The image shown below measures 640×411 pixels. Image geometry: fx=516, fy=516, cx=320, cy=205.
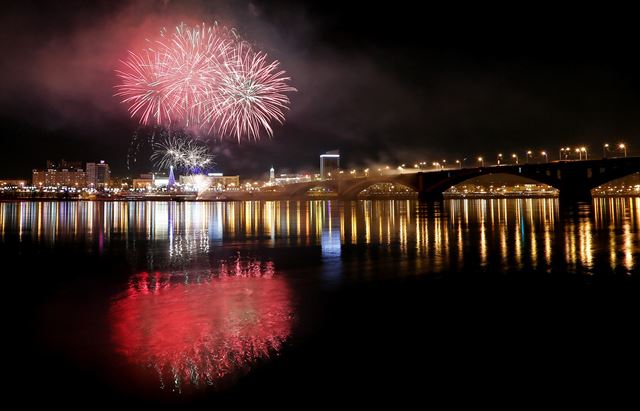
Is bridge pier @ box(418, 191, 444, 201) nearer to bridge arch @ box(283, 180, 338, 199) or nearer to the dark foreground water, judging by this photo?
bridge arch @ box(283, 180, 338, 199)

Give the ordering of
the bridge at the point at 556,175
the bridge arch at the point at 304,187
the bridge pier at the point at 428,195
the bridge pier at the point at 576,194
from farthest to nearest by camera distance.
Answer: the bridge arch at the point at 304,187 → the bridge pier at the point at 428,195 → the bridge pier at the point at 576,194 → the bridge at the point at 556,175

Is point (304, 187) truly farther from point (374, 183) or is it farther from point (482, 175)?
point (482, 175)

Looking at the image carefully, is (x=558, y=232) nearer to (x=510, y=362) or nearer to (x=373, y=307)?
(x=373, y=307)

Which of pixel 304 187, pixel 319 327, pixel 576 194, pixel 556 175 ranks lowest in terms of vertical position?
pixel 319 327

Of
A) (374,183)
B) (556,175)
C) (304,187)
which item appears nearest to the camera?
(556,175)

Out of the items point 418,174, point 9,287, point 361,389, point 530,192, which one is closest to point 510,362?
point 361,389

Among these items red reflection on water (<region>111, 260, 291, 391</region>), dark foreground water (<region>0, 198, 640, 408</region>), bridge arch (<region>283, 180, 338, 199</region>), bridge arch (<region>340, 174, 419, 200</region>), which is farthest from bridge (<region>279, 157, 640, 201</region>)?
red reflection on water (<region>111, 260, 291, 391</region>)

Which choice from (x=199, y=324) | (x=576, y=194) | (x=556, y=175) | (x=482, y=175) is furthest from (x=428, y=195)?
(x=199, y=324)

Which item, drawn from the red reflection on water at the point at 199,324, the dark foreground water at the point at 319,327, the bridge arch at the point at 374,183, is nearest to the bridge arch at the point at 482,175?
the bridge arch at the point at 374,183

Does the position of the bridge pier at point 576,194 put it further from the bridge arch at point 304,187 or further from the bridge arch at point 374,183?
the bridge arch at point 304,187
